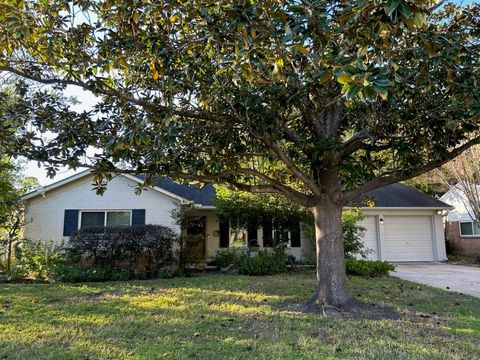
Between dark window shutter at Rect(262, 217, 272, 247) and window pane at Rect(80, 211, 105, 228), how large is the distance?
626 centimetres

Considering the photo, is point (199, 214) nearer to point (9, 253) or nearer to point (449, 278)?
→ point (9, 253)

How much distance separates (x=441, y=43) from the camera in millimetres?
4887

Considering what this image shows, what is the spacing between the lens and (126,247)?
41.6 ft

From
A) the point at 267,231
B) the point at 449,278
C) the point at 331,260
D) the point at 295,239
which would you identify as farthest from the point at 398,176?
the point at 295,239

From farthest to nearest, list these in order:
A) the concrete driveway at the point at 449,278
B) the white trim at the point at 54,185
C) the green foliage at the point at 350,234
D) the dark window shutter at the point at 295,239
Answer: the dark window shutter at the point at 295,239
the white trim at the point at 54,185
the green foliage at the point at 350,234
the concrete driveway at the point at 449,278

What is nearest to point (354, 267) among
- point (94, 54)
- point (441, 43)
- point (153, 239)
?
point (153, 239)

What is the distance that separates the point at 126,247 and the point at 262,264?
14.9 feet

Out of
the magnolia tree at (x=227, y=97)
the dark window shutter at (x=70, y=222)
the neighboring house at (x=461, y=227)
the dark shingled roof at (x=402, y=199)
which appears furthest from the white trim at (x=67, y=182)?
the neighboring house at (x=461, y=227)

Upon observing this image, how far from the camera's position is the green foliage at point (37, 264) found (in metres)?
11.8

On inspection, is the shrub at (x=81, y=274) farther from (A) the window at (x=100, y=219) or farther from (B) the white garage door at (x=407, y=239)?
(B) the white garage door at (x=407, y=239)

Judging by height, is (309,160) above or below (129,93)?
below

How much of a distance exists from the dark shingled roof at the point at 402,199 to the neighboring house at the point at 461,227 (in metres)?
1.62

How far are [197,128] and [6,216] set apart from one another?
9.40 metres

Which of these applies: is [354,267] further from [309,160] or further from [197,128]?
[197,128]
